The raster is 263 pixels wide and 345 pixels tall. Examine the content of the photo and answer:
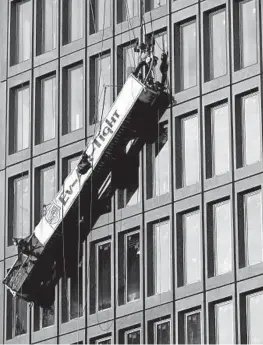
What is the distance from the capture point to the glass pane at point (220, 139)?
92438mm

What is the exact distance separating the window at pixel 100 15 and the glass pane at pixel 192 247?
31.6 feet

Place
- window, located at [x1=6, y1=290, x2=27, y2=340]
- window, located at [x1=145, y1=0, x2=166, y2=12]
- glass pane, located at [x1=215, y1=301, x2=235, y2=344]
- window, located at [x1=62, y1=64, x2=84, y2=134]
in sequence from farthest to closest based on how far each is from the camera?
window, located at [x1=6, y1=290, x2=27, y2=340]
window, located at [x1=62, y1=64, x2=84, y2=134]
window, located at [x1=145, y1=0, x2=166, y2=12]
glass pane, located at [x1=215, y1=301, x2=235, y2=344]

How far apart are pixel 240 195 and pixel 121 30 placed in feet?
32.7

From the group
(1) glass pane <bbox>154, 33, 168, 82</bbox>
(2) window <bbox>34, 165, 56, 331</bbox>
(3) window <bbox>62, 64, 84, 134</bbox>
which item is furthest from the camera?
(3) window <bbox>62, 64, 84, 134</bbox>

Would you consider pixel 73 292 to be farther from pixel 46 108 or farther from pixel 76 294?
pixel 46 108

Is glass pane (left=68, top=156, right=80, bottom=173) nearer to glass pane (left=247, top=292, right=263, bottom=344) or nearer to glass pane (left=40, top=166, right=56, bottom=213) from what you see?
glass pane (left=40, top=166, right=56, bottom=213)

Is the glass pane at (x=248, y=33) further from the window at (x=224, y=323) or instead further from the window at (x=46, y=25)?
the window at (x=46, y=25)

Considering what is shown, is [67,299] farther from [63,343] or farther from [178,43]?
[178,43]

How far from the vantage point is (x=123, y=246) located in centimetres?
9556

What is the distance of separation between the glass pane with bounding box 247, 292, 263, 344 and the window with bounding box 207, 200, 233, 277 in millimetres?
1969

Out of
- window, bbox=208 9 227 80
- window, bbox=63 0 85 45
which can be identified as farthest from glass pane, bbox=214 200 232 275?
window, bbox=63 0 85 45

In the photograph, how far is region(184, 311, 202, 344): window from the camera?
91.7 m

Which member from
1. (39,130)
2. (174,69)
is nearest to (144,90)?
(174,69)

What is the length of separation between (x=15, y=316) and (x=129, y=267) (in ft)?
→ 21.8
